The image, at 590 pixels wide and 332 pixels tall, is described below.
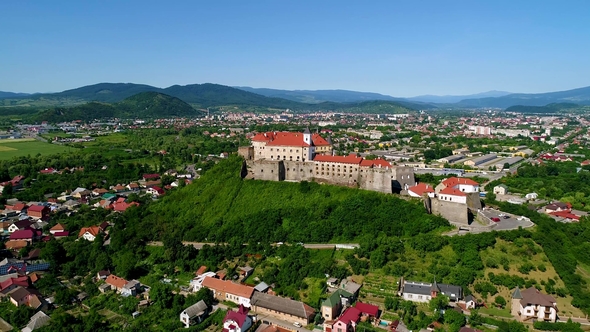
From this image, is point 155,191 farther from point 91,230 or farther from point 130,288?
point 130,288

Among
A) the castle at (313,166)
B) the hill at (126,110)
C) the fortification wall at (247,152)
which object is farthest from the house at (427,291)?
the hill at (126,110)

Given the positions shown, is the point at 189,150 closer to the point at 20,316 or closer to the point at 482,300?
the point at 20,316

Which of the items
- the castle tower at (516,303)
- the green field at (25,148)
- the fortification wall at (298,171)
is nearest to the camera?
the castle tower at (516,303)

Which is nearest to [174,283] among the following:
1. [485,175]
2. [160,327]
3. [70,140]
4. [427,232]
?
[160,327]

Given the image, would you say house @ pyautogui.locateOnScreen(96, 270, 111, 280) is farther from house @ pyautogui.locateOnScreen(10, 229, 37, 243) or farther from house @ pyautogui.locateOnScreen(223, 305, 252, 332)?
house @ pyautogui.locateOnScreen(223, 305, 252, 332)

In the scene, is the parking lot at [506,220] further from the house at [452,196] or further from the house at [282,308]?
the house at [282,308]
